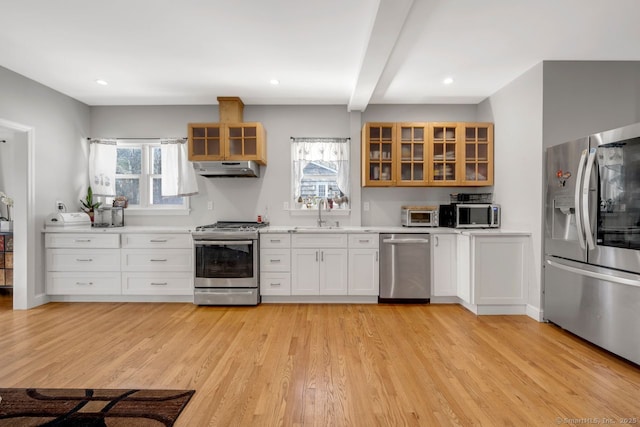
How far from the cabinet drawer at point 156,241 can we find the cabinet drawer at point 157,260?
0.05 m

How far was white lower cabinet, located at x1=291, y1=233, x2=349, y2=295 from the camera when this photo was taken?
152 inches

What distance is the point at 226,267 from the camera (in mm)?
3809

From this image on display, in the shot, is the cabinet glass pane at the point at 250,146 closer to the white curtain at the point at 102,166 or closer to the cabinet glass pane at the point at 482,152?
the white curtain at the point at 102,166

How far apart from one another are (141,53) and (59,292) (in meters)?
2.98

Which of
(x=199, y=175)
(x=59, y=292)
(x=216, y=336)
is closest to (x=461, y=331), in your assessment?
(x=216, y=336)

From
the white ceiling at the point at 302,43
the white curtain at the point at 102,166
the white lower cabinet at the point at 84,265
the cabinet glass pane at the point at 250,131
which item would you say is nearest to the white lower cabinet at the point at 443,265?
the white ceiling at the point at 302,43

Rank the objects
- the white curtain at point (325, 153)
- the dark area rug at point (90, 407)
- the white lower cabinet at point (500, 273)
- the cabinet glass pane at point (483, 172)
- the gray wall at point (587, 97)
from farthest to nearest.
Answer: the white curtain at point (325, 153) → the cabinet glass pane at point (483, 172) → the white lower cabinet at point (500, 273) → the gray wall at point (587, 97) → the dark area rug at point (90, 407)

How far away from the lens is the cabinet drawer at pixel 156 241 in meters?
3.89

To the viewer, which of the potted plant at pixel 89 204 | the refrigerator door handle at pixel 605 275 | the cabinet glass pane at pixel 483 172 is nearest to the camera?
the refrigerator door handle at pixel 605 275

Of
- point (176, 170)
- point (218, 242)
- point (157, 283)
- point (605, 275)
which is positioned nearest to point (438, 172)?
point (605, 275)

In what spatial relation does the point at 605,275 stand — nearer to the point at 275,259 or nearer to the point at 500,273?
the point at 500,273

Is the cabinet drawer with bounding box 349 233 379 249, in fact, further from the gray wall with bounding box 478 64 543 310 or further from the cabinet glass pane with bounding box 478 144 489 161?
the cabinet glass pane with bounding box 478 144 489 161

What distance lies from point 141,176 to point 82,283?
1.58 m

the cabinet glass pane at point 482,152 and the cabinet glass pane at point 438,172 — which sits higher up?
the cabinet glass pane at point 482,152
